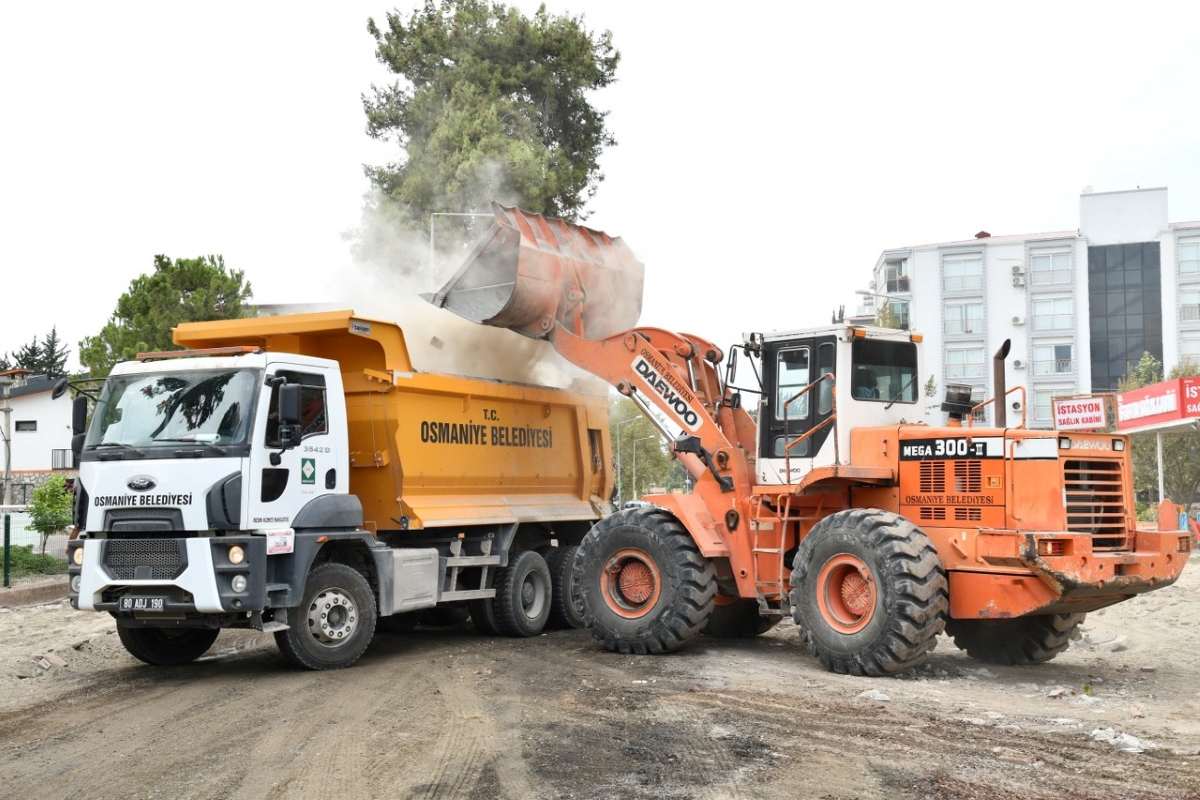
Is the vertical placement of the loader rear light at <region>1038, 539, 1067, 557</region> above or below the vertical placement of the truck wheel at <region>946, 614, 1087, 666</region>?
above

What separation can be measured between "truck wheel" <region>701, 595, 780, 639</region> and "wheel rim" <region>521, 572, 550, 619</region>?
6.46 ft

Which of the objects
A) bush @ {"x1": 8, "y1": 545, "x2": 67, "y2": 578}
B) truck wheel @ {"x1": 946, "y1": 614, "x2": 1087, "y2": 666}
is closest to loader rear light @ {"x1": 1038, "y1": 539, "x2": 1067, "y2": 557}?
truck wheel @ {"x1": 946, "y1": 614, "x2": 1087, "y2": 666}

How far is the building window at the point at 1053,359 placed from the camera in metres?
64.4

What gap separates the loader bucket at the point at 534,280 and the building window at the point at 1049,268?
184 ft

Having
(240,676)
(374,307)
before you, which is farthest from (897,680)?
(374,307)

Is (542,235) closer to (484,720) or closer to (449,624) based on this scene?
(449,624)

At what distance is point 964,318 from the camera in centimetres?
6494

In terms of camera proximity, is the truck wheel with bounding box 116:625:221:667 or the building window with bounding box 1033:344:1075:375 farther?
the building window with bounding box 1033:344:1075:375

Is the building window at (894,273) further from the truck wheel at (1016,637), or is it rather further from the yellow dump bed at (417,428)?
the truck wheel at (1016,637)

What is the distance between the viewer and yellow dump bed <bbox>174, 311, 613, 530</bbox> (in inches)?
454

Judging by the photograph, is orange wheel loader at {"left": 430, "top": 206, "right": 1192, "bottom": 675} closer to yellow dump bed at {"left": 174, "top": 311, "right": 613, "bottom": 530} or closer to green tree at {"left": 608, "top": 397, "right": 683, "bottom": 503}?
yellow dump bed at {"left": 174, "top": 311, "right": 613, "bottom": 530}

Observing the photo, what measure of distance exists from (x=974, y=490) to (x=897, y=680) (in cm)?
178

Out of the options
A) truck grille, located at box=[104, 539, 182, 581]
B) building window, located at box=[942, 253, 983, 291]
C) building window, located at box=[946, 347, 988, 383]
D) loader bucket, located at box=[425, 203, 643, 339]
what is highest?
building window, located at box=[942, 253, 983, 291]

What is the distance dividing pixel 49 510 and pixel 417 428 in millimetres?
10695
